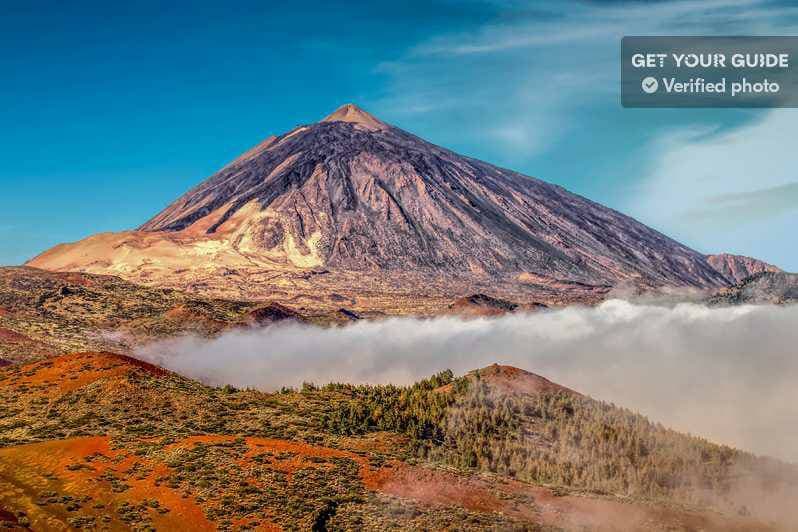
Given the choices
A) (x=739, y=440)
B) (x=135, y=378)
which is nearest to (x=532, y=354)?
(x=739, y=440)

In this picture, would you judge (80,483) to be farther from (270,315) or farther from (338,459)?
(270,315)

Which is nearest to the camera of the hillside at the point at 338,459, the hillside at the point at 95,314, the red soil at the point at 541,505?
the hillside at the point at 338,459

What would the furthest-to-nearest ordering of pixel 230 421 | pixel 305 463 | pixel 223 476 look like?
pixel 230 421 → pixel 305 463 → pixel 223 476

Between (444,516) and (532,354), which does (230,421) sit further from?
(532,354)

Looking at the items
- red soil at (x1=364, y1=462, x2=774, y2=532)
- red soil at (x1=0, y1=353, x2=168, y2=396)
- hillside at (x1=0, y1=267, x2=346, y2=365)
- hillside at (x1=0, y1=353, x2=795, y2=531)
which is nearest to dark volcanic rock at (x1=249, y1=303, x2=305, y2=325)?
hillside at (x1=0, y1=267, x2=346, y2=365)

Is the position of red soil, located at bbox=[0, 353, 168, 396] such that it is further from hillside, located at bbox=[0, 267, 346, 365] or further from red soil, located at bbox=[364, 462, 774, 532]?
hillside, located at bbox=[0, 267, 346, 365]

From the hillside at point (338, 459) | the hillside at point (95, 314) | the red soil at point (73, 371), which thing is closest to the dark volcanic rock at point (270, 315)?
the hillside at point (95, 314)

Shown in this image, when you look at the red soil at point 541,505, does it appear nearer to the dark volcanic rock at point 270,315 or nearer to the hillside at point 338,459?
the hillside at point 338,459

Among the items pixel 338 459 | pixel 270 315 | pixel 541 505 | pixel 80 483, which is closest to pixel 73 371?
pixel 80 483
